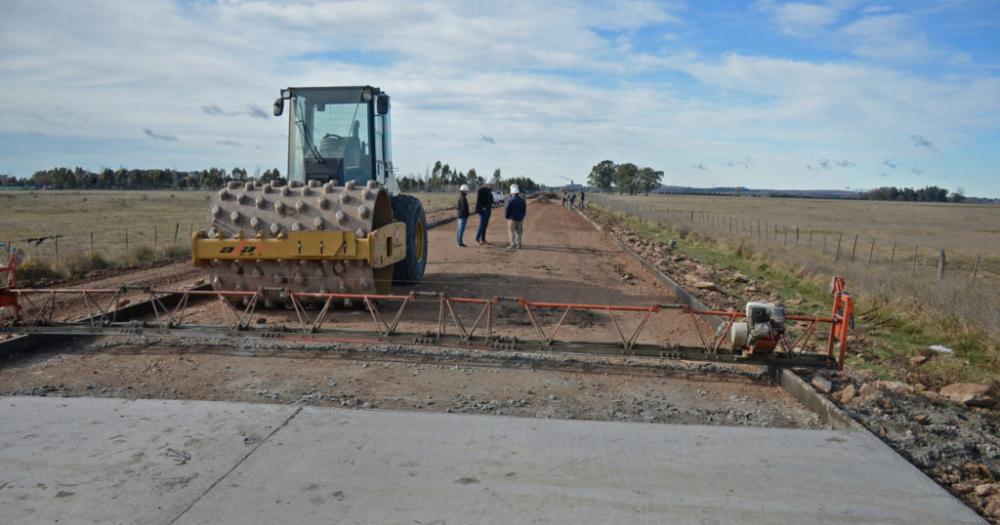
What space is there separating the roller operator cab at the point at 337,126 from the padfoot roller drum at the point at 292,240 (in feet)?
5.39

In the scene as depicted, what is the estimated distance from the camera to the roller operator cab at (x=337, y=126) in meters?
10.9

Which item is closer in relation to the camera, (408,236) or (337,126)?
(337,126)

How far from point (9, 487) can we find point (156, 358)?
10.9ft

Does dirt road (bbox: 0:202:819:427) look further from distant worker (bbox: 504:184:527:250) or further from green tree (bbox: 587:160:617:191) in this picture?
green tree (bbox: 587:160:617:191)

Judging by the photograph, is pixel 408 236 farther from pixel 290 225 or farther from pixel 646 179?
pixel 646 179

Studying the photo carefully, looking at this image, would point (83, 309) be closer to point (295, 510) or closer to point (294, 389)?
point (294, 389)

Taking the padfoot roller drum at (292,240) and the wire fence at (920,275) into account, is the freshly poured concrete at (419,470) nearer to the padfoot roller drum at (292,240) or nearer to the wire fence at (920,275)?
the padfoot roller drum at (292,240)

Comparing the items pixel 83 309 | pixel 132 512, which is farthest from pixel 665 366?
pixel 83 309

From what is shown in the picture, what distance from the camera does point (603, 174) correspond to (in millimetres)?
192250

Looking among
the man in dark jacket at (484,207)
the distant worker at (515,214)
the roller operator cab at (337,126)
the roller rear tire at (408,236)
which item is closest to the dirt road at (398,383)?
the roller rear tire at (408,236)

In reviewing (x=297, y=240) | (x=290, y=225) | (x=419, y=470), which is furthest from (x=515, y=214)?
(x=419, y=470)

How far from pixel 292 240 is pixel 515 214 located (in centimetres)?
1113

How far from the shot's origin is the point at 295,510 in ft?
13.5

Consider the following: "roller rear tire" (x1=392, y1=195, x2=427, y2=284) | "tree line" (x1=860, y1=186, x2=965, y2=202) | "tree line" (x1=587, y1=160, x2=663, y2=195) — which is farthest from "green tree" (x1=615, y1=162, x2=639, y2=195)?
"roller rear tire" (x1=392, y1=195, x2=427, y2=284)
